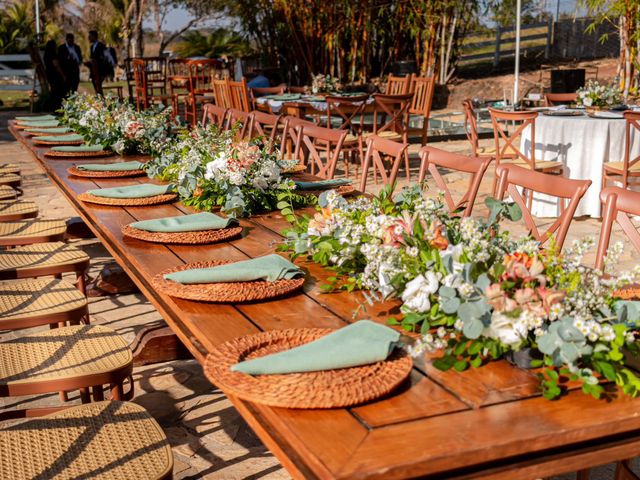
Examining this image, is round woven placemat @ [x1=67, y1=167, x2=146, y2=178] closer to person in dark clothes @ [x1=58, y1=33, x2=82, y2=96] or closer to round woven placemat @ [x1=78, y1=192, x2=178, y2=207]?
round woven placemat @ [x1=78, y1=192, x2=178, y2=207]

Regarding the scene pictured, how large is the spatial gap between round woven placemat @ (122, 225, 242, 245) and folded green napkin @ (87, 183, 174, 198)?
59 cm

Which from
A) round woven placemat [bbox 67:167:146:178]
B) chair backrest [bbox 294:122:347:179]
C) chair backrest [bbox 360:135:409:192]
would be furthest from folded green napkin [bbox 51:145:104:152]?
chair backrest [bbox 360:135:409:192]

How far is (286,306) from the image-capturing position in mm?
1932

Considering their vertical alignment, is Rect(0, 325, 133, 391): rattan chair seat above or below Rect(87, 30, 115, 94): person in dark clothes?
below

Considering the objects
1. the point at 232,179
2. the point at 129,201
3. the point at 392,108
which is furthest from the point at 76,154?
the point at 392,108

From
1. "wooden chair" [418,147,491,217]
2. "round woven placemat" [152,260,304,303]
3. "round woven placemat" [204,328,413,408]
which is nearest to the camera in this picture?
"round woven placemat" [204,328,413,408]

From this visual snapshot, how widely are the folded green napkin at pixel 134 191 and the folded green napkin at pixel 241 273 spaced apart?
4.02ft

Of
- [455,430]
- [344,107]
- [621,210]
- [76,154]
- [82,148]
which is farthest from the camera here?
[344,107]

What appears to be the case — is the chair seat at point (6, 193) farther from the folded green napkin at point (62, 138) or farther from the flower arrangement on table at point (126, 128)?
the flower arrangement on table at point (126, 128)

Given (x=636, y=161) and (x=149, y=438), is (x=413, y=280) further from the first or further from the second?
(x=636, y=161)

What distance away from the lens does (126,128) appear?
4.54m

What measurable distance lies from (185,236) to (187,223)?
0.11 metres

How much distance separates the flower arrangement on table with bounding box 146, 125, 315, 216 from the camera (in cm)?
291

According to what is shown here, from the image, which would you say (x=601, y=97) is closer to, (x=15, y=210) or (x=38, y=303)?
(x=15, y=210)
